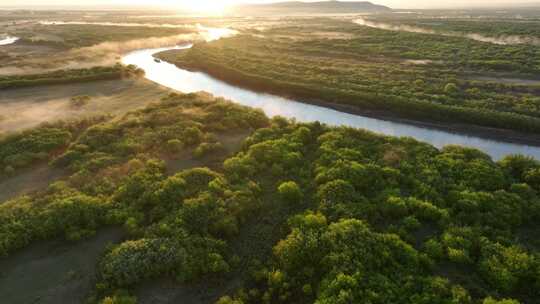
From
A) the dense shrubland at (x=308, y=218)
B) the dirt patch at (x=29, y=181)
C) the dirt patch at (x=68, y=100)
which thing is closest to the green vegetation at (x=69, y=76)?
the dirt patch at (x=68, y=100)

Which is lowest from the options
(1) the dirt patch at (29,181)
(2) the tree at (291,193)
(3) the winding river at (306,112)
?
(1) the dirt patch at (29,181)

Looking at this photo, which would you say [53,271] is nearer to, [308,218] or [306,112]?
[308,218]

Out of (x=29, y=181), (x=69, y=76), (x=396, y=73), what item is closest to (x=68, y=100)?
(x=69, y=76)

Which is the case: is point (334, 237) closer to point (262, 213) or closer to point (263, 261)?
point (263, 261)

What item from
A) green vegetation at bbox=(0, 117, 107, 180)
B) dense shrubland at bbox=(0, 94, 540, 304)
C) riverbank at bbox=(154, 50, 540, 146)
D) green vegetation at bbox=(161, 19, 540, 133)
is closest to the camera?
dense shrubland at bbox=(0, 94, 540, 304)

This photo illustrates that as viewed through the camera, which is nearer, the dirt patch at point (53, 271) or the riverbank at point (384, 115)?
the dirt patch at point (53, 271)

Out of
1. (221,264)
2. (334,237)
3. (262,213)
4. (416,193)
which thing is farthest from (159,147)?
(416,193)

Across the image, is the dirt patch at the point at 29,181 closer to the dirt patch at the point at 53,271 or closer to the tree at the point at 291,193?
the dirt patch at the point at 53,271

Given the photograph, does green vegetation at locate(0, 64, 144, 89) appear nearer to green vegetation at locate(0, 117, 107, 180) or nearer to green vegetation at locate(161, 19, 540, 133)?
green vegetation at locate(161, 19, 540, 133)

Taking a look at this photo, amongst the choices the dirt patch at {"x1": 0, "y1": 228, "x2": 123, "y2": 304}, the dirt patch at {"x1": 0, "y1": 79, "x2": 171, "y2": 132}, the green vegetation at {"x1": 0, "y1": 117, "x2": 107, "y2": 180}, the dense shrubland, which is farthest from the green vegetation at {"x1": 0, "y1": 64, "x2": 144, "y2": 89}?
the dirt patch at {"x1": 0, "y1": 228, "x2": 123, "y2": 304}
